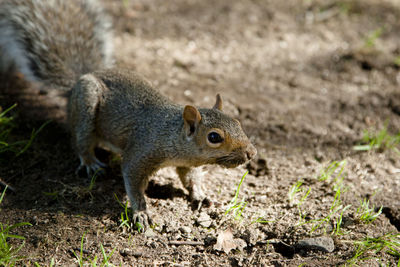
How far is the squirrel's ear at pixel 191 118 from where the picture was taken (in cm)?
309

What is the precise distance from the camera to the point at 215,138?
118 inches

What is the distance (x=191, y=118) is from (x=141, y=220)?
86 cm

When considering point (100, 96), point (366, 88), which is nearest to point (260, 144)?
point (100, 96)

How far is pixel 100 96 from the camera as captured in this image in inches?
149

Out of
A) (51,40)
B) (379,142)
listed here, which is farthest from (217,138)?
(51,40)

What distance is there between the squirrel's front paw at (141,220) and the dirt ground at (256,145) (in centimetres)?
5

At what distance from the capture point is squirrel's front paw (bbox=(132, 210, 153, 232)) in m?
3.11

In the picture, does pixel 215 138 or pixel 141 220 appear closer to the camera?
pixel 215 138

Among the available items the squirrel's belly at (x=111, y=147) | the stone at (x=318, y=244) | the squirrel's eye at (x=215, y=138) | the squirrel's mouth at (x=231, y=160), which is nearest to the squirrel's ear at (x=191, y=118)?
the squirrel's eye at (x=215, y=138)

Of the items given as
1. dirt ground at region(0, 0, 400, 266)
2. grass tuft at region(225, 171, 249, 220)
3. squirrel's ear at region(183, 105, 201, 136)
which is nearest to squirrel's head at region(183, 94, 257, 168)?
squirrel's ear at region(183, 105, 201, 136)

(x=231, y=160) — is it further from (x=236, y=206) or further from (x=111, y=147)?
(x=111, y=147)

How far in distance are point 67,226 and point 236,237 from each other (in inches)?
49.2

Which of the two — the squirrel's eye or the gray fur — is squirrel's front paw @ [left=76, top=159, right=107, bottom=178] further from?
the squirrel's eye

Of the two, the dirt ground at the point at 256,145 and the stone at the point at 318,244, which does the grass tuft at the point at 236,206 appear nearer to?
the dirt ground at the point at 256,145
